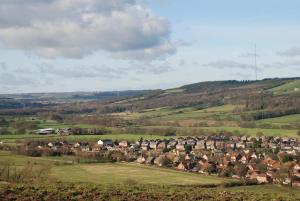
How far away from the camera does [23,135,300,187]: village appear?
65312 millimetres

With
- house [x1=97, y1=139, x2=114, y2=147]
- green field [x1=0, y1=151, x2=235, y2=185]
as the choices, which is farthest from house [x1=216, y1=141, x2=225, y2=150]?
green field [x1=0, y1=151, x2=235, y2=185]

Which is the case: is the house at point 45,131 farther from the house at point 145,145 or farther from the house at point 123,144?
the house at point 145,145

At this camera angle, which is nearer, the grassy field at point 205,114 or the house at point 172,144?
the house at point 172,144

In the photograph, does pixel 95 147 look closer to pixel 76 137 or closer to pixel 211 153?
pixel 76 137

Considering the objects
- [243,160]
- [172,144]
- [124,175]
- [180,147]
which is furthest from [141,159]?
[172,144]

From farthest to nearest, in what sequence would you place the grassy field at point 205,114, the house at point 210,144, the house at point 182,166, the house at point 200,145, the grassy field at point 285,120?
the grassy field at point 205,114, the grassy field at point 285,120, the house at point 200,145, the house at point 210,144, the house at point 182,166

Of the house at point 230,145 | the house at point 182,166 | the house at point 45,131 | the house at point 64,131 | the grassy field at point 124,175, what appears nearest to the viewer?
the grassy field at point 124,175

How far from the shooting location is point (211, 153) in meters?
90.4

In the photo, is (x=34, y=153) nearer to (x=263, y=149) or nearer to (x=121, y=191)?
(x=263, y=149)

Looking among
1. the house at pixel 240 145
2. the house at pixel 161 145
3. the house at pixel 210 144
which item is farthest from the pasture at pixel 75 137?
the house at pixel 240 145

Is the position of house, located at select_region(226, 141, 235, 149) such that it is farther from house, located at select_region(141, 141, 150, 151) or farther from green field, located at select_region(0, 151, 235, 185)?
green field, located at select_region(0, 151, 235, 185)

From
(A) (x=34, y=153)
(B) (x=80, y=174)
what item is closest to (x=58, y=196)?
(B) (x=80, y=174)

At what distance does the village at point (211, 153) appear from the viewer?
6531 cm

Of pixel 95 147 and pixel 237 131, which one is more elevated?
pixel 237 131
